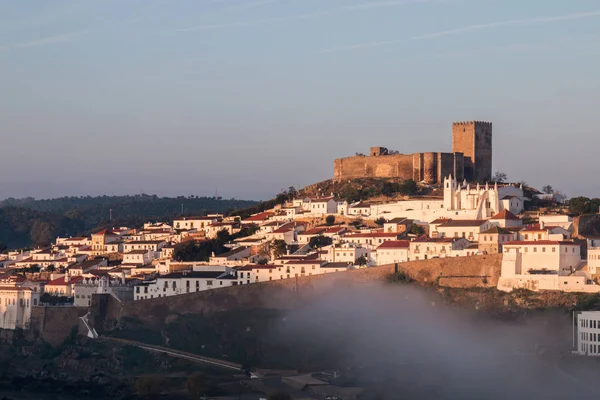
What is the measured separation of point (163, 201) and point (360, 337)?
8587 cm

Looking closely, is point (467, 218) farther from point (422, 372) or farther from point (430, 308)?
point (422, 372)

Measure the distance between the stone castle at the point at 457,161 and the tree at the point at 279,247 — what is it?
37.2ft

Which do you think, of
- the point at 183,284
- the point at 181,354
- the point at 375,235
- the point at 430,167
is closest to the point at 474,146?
the point at 430,167

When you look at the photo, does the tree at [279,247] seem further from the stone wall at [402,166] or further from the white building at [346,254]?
the stone wall at [402,166]

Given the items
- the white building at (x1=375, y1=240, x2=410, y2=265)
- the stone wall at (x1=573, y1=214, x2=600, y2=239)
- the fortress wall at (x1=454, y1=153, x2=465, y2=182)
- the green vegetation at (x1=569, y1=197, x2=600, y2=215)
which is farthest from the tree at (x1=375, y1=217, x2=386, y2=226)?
the stone wall at (x1=573, y1=214, x2=600, y2=239)

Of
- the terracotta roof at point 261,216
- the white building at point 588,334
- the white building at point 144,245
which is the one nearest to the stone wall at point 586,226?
the white building at point 588,334

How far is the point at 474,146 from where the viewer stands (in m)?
64.5

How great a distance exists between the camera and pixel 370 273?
48812 mm

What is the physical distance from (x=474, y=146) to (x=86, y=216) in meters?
57.0

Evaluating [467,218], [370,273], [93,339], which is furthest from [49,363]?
[467,218]

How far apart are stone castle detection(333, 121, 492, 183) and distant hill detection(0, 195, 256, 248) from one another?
1550 cm

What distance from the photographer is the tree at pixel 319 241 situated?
55278mm

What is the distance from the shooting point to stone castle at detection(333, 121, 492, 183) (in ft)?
210

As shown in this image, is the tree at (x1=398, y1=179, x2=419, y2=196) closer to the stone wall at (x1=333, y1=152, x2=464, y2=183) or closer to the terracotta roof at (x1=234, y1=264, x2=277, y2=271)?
the stone wall at (x1=333, y1=152, x2=464, y2=183)
